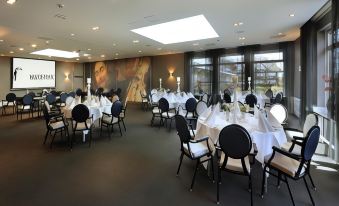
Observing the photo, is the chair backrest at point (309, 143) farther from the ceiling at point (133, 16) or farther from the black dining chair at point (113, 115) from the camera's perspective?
the black dining chair at point (113, 115)

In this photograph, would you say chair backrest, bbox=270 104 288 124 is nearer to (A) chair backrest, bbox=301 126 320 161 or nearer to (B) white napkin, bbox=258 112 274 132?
(B) white napkin, bbox=258 112 274 132

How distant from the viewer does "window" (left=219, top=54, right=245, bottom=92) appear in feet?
37.0

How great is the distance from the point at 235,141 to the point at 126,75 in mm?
14522

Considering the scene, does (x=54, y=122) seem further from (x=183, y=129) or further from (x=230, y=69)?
(x=230, y=69)

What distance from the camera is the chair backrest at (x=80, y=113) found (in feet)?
15.3

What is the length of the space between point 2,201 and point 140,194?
70.6 inches

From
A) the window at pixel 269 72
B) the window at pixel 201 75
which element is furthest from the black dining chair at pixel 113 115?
the window at pixel 269 72

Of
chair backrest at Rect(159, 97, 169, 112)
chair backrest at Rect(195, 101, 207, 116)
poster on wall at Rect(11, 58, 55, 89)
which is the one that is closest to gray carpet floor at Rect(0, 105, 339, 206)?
chair backrest at Rect(195, 101, 207, 116)

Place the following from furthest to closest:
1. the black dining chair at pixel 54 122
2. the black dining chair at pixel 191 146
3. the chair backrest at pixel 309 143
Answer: the black dining chair at pixel 54 122, the black dining chair at pixel 191 146, the chair backrest at pixel 309 143

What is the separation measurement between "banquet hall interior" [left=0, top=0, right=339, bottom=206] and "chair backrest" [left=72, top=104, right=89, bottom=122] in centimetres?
2

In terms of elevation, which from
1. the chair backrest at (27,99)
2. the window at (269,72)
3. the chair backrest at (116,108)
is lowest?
the chair backrest at (116,108)

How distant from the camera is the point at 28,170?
11.7ft

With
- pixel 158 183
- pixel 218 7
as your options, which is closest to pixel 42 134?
pixel 158 183

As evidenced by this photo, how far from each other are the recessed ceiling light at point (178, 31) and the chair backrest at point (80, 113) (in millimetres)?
3868
